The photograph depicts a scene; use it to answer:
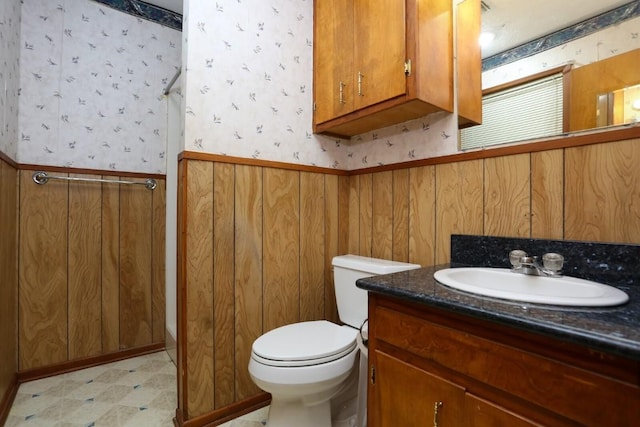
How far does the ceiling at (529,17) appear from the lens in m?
1.08

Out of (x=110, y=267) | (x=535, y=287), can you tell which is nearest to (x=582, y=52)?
(x=535, y=287)

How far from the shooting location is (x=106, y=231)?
83.4 inches

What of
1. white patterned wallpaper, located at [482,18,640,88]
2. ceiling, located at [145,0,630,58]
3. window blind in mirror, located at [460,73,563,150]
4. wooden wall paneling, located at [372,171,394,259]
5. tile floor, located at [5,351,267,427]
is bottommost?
tile floor, located at [5,351,267,427]

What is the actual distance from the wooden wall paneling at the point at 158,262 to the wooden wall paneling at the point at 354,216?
139 cm

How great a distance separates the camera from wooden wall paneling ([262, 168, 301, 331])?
1681 millimetres

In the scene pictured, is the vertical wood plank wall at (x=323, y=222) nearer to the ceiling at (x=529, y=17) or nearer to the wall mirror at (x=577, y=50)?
the wall mirror at (x=577, y=50)

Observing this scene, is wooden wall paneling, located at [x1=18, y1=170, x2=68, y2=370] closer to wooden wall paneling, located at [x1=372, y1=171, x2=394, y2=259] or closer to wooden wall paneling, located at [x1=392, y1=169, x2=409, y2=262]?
wooden wall paneling, located at [x1=372, y1=171, x2=394, y2=259]

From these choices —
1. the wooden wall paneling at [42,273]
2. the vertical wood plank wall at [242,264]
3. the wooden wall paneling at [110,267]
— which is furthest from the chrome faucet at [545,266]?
the wooden wall paneling at [42,273]

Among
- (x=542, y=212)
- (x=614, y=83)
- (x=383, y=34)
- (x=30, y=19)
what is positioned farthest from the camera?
(x=30, y=19)

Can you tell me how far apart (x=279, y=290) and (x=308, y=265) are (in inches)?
8.8

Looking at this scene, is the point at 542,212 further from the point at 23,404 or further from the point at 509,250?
the point at 23,404

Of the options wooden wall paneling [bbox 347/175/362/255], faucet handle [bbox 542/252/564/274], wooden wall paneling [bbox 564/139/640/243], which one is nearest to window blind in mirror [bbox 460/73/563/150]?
wooden wall paneling [bbox 564/139/640/243]

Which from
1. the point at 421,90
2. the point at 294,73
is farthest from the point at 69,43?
the point at 421,90

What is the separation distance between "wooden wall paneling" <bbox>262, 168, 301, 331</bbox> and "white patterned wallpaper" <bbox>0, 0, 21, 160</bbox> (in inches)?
52.1
